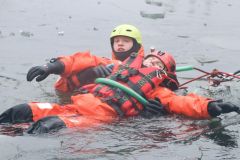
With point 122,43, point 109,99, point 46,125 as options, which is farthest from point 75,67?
point 46,125

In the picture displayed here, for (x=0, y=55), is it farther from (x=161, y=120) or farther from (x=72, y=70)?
(x=161, y=120)

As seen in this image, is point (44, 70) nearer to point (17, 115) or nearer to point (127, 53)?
point (17, 115)

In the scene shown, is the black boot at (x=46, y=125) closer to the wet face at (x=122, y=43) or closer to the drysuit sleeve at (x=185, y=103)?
the drysuit sleeve at (x=185, y=103)

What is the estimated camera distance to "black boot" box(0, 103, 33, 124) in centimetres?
534

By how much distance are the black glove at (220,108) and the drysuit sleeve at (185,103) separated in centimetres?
7

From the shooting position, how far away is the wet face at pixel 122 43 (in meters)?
7.23

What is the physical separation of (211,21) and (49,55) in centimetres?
556

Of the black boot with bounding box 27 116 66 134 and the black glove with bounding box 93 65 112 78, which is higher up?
the black glove with bounding box 93 65 112 78

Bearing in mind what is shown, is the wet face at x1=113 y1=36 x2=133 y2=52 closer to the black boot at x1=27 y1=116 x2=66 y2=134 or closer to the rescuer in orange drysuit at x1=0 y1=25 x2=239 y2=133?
the rescuer in orange drysuit at x1=0 y1=25 x2=239 y2=133

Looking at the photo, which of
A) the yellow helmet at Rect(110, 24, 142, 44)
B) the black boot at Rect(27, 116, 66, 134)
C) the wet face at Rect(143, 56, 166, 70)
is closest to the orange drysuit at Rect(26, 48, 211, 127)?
the black boot at Rect(27, 116, 66, 134)

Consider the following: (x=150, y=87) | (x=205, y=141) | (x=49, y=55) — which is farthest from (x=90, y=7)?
(x=205, y=141)

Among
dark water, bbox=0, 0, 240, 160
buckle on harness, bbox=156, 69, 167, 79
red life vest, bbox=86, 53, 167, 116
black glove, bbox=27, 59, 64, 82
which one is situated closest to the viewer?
dark water, bbox=0, 0, 240, 160

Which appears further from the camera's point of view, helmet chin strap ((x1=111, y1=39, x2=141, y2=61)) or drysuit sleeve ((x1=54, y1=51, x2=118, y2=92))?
helmet chin strap ((x1=111, y1=39, x2=141, y2=61))

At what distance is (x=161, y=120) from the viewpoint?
5809 mm
